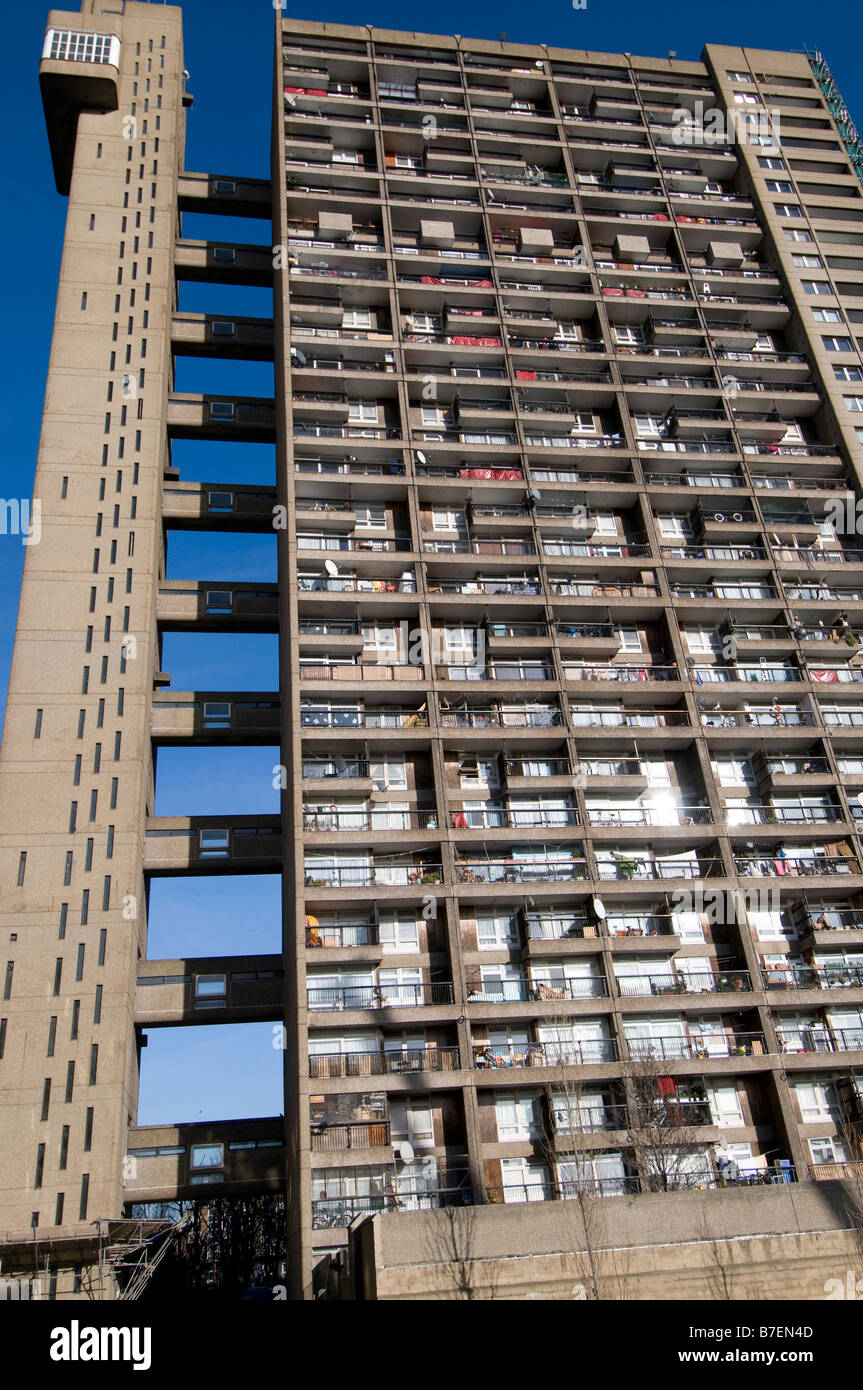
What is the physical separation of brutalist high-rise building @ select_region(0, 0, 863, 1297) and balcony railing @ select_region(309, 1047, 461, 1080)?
203 mm

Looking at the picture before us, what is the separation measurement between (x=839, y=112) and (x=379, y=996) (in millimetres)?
71326

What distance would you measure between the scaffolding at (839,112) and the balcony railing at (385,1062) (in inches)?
2557

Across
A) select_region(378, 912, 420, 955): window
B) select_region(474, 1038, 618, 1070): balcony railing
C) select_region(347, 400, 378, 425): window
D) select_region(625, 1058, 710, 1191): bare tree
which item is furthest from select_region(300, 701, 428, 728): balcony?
select_region(347, 400, 378, 425): window

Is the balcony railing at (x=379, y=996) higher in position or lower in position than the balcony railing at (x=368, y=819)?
lower

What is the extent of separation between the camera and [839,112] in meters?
77.0

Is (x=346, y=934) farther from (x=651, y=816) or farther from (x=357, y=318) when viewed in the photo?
(x=357, y=318)

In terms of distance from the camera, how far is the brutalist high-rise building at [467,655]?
4038cm

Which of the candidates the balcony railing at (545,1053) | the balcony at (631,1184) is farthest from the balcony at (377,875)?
the balcony at (631,1184)

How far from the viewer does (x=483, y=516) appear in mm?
54406

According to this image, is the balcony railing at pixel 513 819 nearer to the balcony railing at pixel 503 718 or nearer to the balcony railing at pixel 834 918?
the balcony railing at pixel 503 718

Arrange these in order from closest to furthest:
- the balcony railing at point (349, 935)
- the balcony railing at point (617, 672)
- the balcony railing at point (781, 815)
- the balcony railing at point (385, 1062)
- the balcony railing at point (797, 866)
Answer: the balcony railing at point (385, 1062) < the balcony railing at point (349, 935) < the balcony railing at point (797, 866) < the balcony railing at point (781, 815) < the balcony railing at point (617, 672)

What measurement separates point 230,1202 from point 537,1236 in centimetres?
7490

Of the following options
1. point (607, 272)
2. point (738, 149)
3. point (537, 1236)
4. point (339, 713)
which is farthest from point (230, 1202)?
point (738, 149)

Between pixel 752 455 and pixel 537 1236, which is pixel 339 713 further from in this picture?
pixel 752 455
